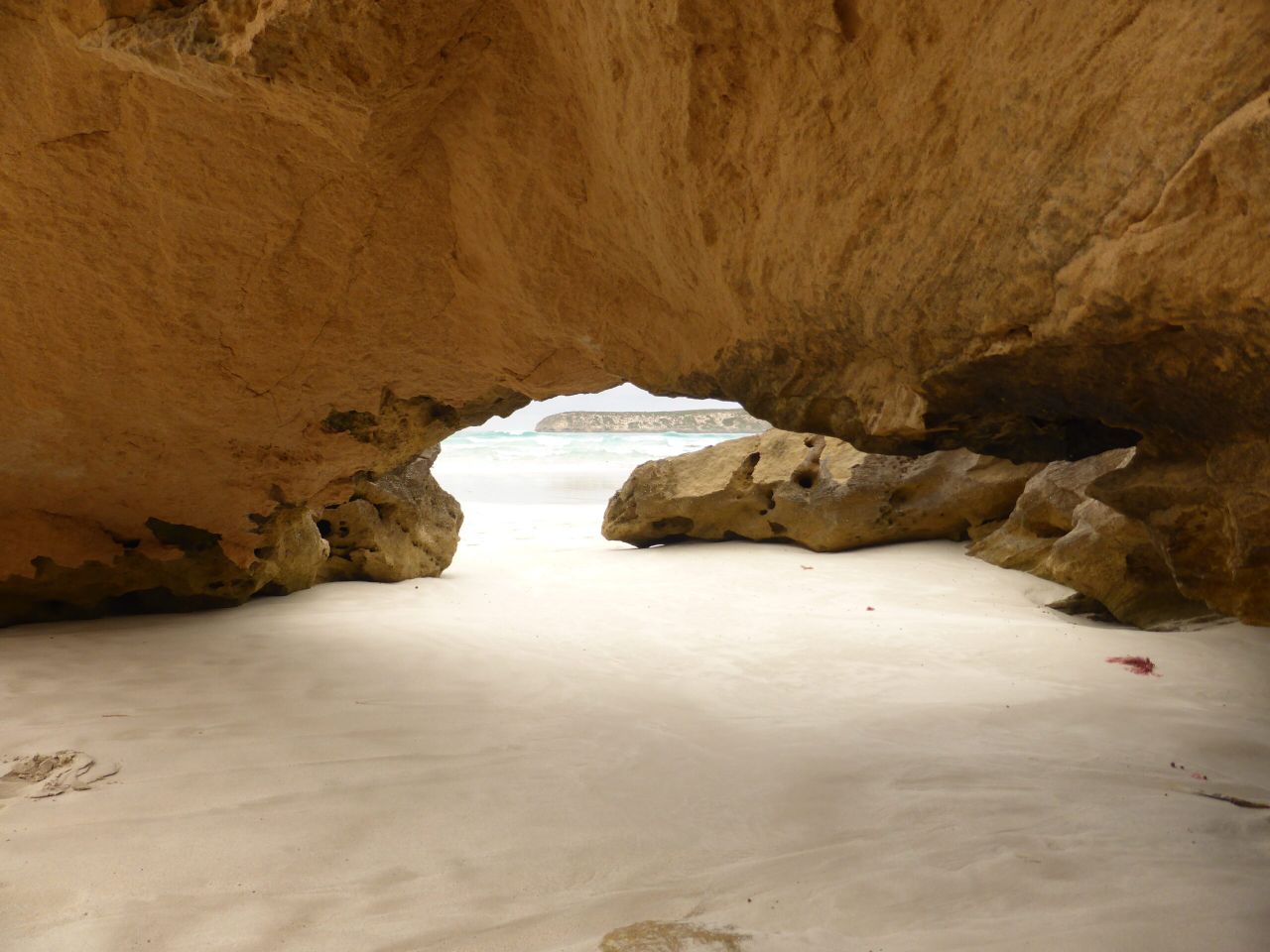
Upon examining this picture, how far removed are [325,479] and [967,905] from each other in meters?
4.27

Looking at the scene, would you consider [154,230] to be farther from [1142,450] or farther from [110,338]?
[1142,450]

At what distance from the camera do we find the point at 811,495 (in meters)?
8.62

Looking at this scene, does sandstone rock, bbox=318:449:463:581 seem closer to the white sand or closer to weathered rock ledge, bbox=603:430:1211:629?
the white sand

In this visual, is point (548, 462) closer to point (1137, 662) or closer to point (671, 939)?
point (1137, 662)

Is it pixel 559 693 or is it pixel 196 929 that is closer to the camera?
pixel 196 929

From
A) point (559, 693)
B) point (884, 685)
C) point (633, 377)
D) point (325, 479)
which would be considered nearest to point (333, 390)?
point (325, 479)

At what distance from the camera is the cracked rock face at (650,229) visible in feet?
5.35

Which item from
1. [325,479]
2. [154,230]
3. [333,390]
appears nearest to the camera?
[154,230]

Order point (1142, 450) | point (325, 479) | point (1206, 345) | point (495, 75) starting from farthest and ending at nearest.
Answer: point (325, 479)
point (495, 75)
point (1142, 450)
point (1206, 345)

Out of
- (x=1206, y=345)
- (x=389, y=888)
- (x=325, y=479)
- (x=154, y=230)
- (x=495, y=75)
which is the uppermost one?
(x=495, y=75)

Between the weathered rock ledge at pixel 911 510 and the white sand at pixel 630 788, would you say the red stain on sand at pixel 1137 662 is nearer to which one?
the white sand at pixel 630 788

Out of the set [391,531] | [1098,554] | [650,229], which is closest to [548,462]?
[391,531]

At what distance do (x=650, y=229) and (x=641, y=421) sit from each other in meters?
48.0

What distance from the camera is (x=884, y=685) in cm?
363
